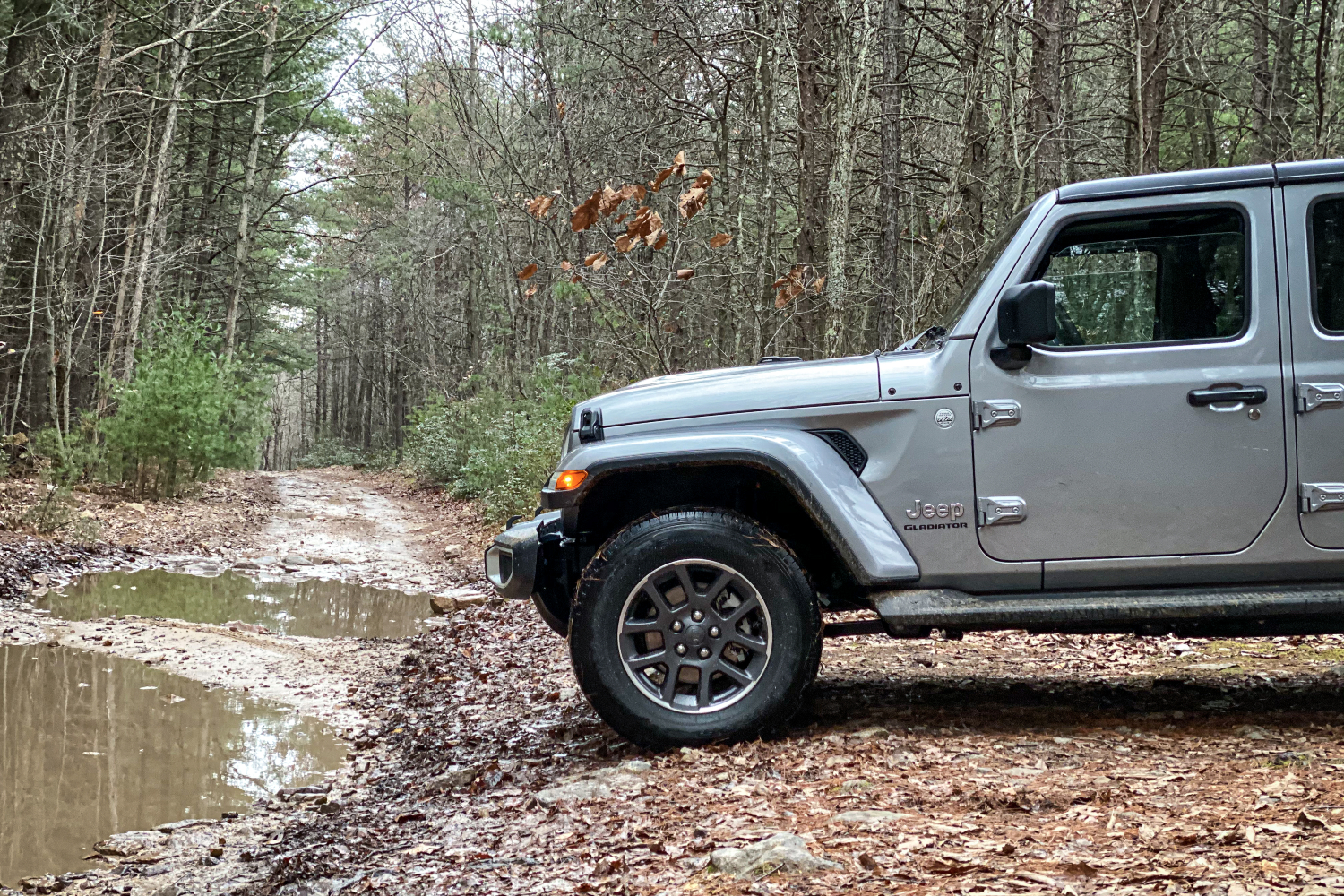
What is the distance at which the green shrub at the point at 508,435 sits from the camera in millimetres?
13445

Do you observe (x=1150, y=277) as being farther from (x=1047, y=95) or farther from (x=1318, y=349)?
(x=1047, y=95)

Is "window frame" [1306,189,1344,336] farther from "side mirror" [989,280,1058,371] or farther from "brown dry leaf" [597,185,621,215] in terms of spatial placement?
"brown dry leaf" [597,185,621,215]

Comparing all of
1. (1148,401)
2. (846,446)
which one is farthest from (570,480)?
(1148,401)

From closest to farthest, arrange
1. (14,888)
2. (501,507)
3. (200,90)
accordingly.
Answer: (14,888), (501,507), (200,90)

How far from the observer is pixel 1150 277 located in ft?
14.5

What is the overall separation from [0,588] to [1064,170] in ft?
35.2

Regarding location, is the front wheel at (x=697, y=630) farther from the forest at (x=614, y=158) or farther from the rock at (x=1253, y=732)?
the forest at (x=614, y=158)

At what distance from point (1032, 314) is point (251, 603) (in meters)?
8.21

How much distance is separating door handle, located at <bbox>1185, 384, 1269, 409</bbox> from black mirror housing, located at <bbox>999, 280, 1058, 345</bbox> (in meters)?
0.65

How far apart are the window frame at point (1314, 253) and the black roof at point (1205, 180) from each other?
76 millimetres

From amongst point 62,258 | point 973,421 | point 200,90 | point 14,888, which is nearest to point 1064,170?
point 973,421

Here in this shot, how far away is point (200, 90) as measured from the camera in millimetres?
24469

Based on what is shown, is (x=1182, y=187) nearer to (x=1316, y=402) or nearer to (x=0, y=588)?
(x=1316, y=402)

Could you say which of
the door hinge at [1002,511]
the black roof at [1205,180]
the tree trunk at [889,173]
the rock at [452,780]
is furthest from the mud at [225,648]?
the tree trunk at [889,173]
